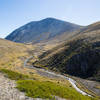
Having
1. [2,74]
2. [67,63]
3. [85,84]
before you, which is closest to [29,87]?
[2,74]

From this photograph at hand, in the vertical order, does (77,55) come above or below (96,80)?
above

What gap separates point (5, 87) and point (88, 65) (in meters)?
73.6

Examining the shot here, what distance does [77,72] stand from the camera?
8700cm

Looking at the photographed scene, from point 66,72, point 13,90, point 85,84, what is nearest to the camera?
point 13,90

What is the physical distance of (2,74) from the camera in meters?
31.2

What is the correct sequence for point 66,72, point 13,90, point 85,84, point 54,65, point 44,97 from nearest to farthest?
point 44,97 → point 13,90 → point 85,84 → point 66,72 → point 54,65

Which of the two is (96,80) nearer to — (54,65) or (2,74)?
(54,65)

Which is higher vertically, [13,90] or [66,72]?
[13,90]

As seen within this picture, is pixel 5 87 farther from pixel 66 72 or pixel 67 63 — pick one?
pixel 67 63

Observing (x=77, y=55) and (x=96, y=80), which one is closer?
(x=96, y=80)

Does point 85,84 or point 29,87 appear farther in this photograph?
point 85,84

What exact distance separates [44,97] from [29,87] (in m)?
4.59

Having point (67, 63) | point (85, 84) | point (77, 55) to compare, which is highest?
point (77, 55)

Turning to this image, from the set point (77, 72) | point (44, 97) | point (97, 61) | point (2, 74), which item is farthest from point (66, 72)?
point (44, 97)
